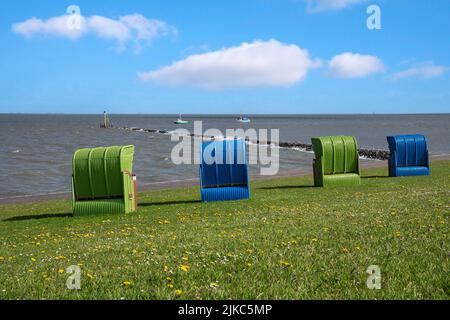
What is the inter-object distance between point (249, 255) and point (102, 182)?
430 inches

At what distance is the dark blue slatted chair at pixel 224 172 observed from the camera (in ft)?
62.5

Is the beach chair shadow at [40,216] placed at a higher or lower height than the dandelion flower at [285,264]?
lower

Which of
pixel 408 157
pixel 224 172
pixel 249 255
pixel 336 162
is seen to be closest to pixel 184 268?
pixel 249 255

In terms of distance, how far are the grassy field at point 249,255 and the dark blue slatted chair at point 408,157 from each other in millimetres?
12985

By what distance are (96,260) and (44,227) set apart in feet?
24.6

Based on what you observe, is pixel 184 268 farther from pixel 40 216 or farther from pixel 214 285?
pixel 40 216

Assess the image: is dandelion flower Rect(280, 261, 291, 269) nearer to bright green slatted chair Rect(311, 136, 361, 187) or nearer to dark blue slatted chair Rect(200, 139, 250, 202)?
dark blue slatted chair Rect(200, 139, 250, 202)

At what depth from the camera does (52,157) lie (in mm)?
60375

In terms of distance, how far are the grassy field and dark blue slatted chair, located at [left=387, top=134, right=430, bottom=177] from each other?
A: 42.6 feet

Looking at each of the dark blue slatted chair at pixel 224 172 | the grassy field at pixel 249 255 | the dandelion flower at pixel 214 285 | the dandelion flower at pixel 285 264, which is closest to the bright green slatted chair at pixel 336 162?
the dark blue slatted chair at pixel 224 172

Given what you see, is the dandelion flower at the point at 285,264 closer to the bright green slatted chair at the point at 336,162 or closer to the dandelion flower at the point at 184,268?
the dandelion flower at the point at 184,268

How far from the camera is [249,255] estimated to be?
754 cm
